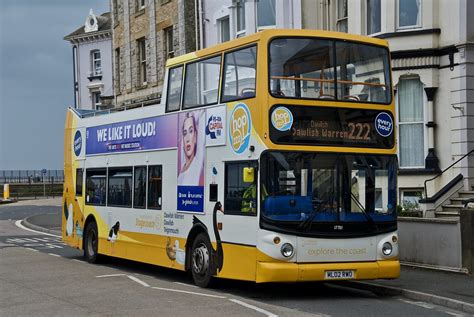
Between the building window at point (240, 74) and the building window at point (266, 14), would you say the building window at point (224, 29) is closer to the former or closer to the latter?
the building window at point (266, 14)

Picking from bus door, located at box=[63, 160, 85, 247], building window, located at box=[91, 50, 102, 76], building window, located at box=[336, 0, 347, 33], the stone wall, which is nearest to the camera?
bus door, located at box=[63, 160, 85, 247]

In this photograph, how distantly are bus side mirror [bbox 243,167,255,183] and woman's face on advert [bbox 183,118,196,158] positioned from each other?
2276mm

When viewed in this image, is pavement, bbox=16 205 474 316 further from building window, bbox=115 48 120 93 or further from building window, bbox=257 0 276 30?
building window, bbox=115 48 120 93

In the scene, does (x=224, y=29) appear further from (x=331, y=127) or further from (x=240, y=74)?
(x=331, y=127)

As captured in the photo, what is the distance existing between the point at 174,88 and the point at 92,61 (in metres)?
46.1

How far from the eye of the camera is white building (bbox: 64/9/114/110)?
59125 mm

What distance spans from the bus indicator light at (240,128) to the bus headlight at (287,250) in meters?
1.83

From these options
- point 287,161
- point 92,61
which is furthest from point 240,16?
point 92,61

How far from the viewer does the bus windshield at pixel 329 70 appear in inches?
527

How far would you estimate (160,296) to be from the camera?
534 inches

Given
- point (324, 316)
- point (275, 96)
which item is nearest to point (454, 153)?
point (275, 96)

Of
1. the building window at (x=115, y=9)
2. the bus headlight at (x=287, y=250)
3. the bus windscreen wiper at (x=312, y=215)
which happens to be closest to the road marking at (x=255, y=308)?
the bus headlight at (x=287, y=250)

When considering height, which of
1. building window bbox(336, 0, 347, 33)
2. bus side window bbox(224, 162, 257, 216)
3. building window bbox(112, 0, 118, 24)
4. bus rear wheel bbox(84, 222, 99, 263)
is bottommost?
bus rear wheel bbox(84, 222, 99, 263)

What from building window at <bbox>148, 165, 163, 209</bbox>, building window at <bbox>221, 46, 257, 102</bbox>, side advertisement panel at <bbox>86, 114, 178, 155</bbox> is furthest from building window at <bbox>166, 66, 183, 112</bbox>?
building window at <bbox>221, 46, 257, 102</bbox>
